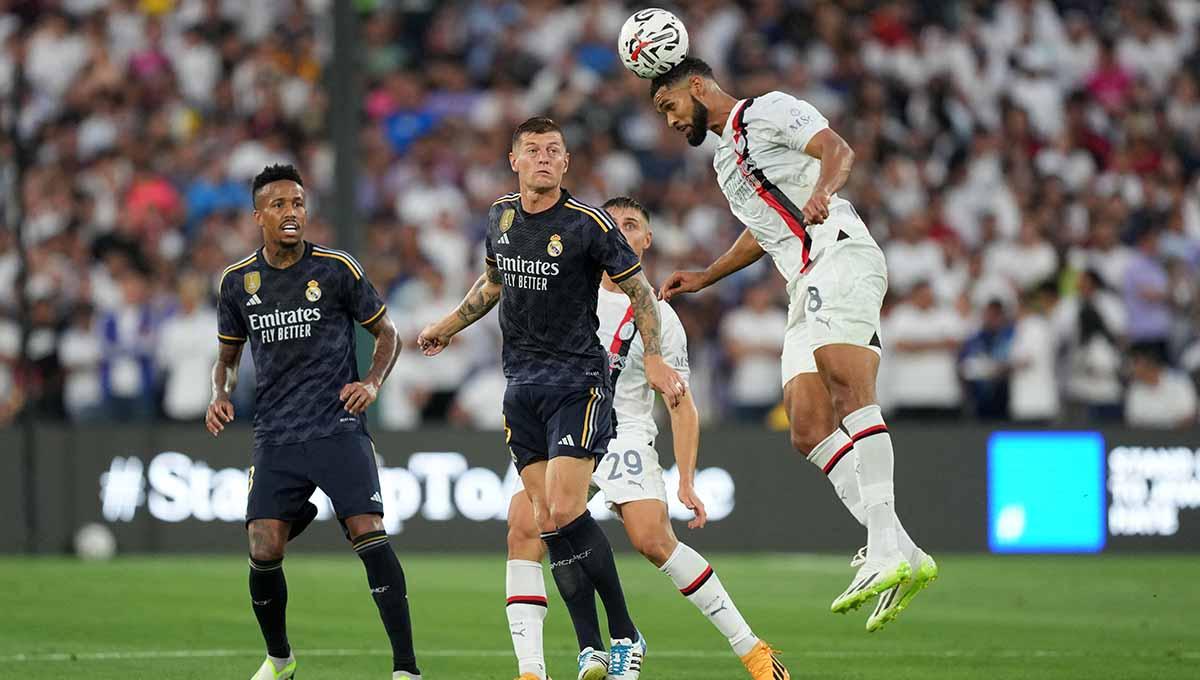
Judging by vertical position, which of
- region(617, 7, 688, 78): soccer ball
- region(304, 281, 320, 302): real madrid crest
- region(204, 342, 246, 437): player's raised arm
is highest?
region(617, 7, 688, 78): soccer ball

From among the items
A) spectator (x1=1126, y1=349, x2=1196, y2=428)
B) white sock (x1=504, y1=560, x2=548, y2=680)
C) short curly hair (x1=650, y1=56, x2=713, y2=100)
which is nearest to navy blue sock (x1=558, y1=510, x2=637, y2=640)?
white sock (x1=504, y1=560, x2=548, y2=680)

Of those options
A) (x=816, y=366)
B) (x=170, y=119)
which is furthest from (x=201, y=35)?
(x=816, y=366)

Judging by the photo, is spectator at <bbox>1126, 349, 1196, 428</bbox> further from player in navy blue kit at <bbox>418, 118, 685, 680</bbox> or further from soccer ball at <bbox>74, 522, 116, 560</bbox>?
player in navy blue kit at <bbox>418, 118, 685, 680</bbox>

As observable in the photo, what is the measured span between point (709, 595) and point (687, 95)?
2.52m

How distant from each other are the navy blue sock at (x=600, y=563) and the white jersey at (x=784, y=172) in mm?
1780

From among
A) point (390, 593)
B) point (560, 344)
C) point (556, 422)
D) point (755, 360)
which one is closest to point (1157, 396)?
point (755, 360)

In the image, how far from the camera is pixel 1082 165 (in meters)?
21.5

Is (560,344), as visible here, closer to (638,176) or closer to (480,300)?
(480,300)

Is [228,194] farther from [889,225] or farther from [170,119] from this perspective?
[889,225]

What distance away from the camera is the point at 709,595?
352 inches

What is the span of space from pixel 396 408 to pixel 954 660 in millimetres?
9419

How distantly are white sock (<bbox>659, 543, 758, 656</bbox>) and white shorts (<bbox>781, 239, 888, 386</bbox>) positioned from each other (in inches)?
49.1

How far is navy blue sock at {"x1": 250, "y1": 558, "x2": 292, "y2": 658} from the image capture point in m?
8.76

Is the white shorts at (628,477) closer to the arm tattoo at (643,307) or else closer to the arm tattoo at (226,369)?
A: the arm tattoo at (643,307)
